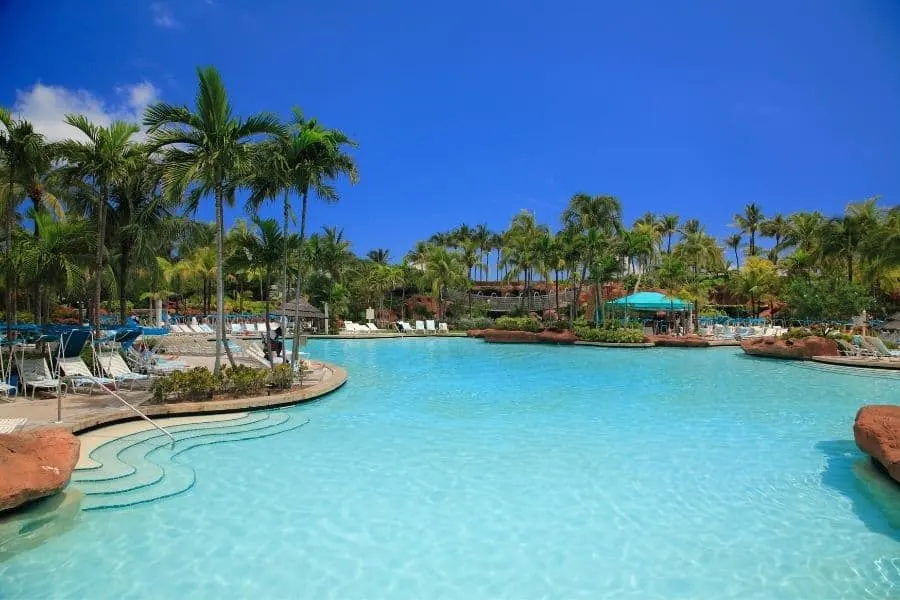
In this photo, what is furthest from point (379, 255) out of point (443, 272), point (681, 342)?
point (681, 342)

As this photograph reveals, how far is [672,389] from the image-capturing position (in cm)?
1424

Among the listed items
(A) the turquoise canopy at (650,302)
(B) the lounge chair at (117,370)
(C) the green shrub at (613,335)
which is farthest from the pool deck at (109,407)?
(A) the turquoise canopy at (650,302)

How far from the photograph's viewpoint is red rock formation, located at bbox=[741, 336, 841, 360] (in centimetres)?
2155

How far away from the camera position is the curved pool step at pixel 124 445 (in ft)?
21.0

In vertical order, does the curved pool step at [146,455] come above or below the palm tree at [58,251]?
below

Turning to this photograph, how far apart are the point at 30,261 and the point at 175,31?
6744 millimetres

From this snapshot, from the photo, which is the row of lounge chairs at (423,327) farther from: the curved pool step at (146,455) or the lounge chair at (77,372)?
the curved pool step at (146,455)

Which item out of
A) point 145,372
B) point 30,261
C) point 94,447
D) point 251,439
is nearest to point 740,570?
point 251,439

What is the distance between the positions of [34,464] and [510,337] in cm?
2629

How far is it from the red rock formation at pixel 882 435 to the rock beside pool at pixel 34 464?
872cm

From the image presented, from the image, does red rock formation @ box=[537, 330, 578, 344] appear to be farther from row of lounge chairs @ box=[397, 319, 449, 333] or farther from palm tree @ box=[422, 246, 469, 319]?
palm tree @ box=[422, 246, 469, 319]

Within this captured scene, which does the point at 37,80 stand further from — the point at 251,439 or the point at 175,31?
the point at 251,439

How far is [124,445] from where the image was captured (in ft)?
25.1

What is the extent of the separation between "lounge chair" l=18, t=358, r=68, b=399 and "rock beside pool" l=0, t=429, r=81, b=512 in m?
4.53
